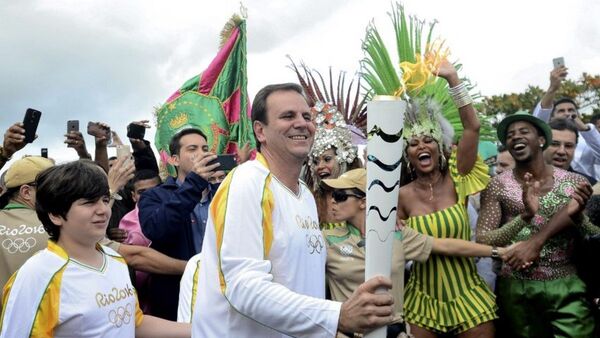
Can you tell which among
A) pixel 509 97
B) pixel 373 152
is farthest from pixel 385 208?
pixel 509 97

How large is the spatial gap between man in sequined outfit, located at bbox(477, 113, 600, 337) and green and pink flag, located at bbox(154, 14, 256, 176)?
2530 millimetres

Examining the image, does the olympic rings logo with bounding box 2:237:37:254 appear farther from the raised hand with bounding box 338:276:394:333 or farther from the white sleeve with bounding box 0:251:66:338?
the raised hand with bounding box 338:276:394:333

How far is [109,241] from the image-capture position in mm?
5078

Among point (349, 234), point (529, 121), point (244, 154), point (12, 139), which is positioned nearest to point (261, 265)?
point (349, 234)

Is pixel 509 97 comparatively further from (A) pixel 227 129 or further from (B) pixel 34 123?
(B) pixel 34 123

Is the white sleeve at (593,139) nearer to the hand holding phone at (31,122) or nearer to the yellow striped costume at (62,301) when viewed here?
the hand holding phone at (31,122)

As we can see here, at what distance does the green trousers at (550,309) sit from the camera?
5.04 metres

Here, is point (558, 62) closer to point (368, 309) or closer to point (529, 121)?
point (529, 121)

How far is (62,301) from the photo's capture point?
3170mm

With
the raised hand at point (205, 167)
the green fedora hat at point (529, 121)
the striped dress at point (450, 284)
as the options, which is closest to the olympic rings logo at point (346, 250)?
the striped dress at point (450, 284)

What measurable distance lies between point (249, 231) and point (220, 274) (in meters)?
0.19

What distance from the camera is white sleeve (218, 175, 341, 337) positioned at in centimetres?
255

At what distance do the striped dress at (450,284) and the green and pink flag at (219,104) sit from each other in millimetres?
2270

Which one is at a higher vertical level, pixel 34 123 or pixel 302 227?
pixel 34 123
